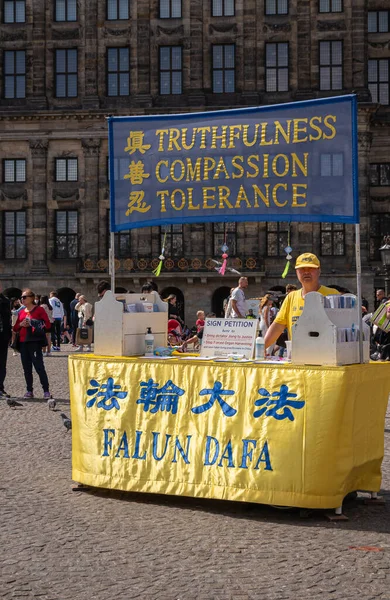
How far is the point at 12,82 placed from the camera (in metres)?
42.1

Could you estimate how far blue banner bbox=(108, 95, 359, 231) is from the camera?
755cm

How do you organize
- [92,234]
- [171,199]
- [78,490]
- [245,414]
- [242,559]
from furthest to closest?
1. [92,234]
2. [171,199]
3. [78,490]
4. [245,414]
5. [242,559]

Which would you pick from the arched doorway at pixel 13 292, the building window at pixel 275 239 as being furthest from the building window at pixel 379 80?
the arched doorway at pixel 13 292

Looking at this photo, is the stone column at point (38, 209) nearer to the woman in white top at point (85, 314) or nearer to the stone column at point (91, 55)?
the stone column at point (91, 55)

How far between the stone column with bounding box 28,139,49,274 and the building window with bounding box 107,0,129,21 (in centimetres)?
610

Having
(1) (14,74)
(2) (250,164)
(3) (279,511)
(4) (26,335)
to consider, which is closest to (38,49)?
(1) (14,74)

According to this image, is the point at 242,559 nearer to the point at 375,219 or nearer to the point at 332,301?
the point at 332,301

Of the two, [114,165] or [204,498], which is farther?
[114,165]

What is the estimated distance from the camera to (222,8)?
4112cm

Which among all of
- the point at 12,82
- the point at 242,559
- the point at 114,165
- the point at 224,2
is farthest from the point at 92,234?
the point at 242,559

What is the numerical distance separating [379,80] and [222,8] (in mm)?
7437

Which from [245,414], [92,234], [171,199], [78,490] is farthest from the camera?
[92,234]

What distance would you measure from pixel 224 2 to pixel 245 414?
121ft

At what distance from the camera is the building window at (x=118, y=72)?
41.3 m
